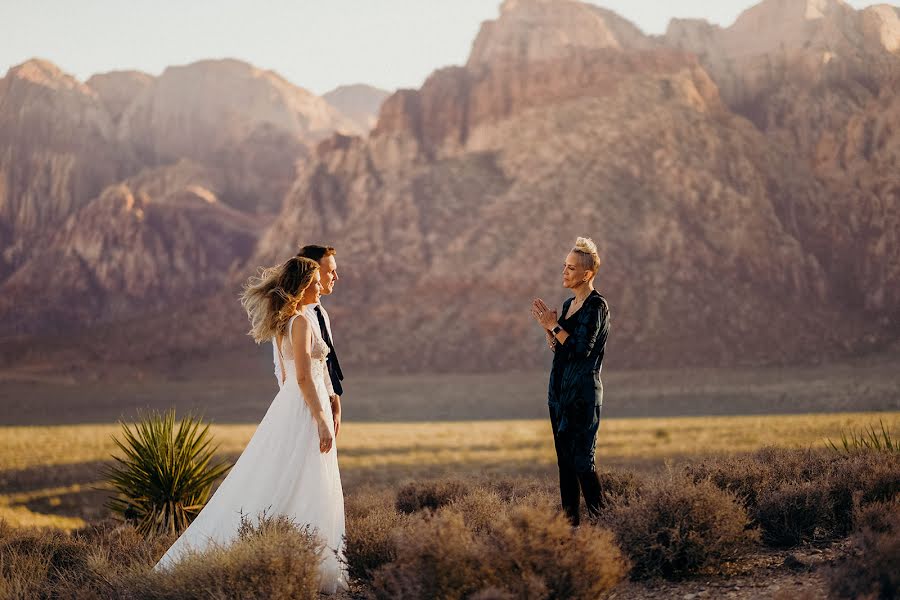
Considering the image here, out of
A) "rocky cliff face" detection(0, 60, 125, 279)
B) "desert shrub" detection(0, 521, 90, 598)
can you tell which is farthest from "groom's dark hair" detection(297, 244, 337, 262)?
"rocky cliff face" detection(0, 60, 125, 279)

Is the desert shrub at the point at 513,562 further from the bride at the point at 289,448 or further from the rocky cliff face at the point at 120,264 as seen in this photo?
the rocky cliff face at the point at 120,264

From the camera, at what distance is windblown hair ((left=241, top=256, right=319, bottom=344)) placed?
5531mm

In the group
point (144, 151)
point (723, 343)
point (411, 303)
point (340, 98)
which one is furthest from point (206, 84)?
point (723, 343)

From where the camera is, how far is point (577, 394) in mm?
5656

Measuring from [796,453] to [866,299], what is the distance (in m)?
54.6

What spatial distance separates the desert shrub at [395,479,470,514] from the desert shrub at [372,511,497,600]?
11.5 ft

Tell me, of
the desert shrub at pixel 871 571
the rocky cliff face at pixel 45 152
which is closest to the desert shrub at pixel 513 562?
the desert shrub at pixel 871 571

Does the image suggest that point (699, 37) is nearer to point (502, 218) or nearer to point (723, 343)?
point (502, 218)

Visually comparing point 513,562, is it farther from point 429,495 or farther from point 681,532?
point 429,495

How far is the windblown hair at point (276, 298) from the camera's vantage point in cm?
553

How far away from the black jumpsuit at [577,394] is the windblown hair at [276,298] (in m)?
1.71

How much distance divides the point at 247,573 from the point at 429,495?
3837mm

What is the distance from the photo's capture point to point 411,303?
186 ft

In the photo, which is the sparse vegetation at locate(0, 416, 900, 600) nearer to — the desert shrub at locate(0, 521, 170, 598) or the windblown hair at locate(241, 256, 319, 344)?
the desert shrub at locate(0, 521, 170, 598)
